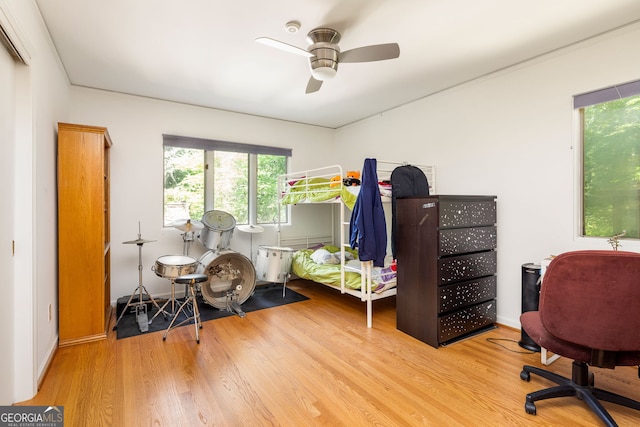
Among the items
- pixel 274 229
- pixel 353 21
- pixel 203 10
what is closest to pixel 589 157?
pixel 353 21

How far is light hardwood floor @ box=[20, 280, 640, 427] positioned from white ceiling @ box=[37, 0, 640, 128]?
2.56 meters

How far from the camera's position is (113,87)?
11.7 ft

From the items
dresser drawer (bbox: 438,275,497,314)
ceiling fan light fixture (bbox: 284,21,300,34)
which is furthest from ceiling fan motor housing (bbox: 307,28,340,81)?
dresser drawer (bbox: 438,275,497,314)

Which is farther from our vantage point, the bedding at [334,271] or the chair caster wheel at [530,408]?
the bedding at [334,271]

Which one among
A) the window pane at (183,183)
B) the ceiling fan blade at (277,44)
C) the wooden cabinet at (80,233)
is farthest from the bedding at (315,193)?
the wooden cabinet at (80,233)

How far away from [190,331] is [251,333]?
2.00ft

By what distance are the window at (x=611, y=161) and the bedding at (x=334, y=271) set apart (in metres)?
1.78

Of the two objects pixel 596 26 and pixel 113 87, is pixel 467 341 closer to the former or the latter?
pixel 596 26

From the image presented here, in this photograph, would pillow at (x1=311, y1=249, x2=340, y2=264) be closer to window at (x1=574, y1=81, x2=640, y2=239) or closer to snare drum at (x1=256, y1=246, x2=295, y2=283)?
snare drum at (x1=256, y1=246, x2=295, y2=283)

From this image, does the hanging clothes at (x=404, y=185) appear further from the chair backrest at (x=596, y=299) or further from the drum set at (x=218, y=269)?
the drum set at (x=218, y=269)

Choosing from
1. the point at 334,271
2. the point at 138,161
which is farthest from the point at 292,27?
the point at 138,161

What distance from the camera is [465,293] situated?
9.46ft

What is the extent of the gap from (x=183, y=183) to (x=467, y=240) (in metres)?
3.55
